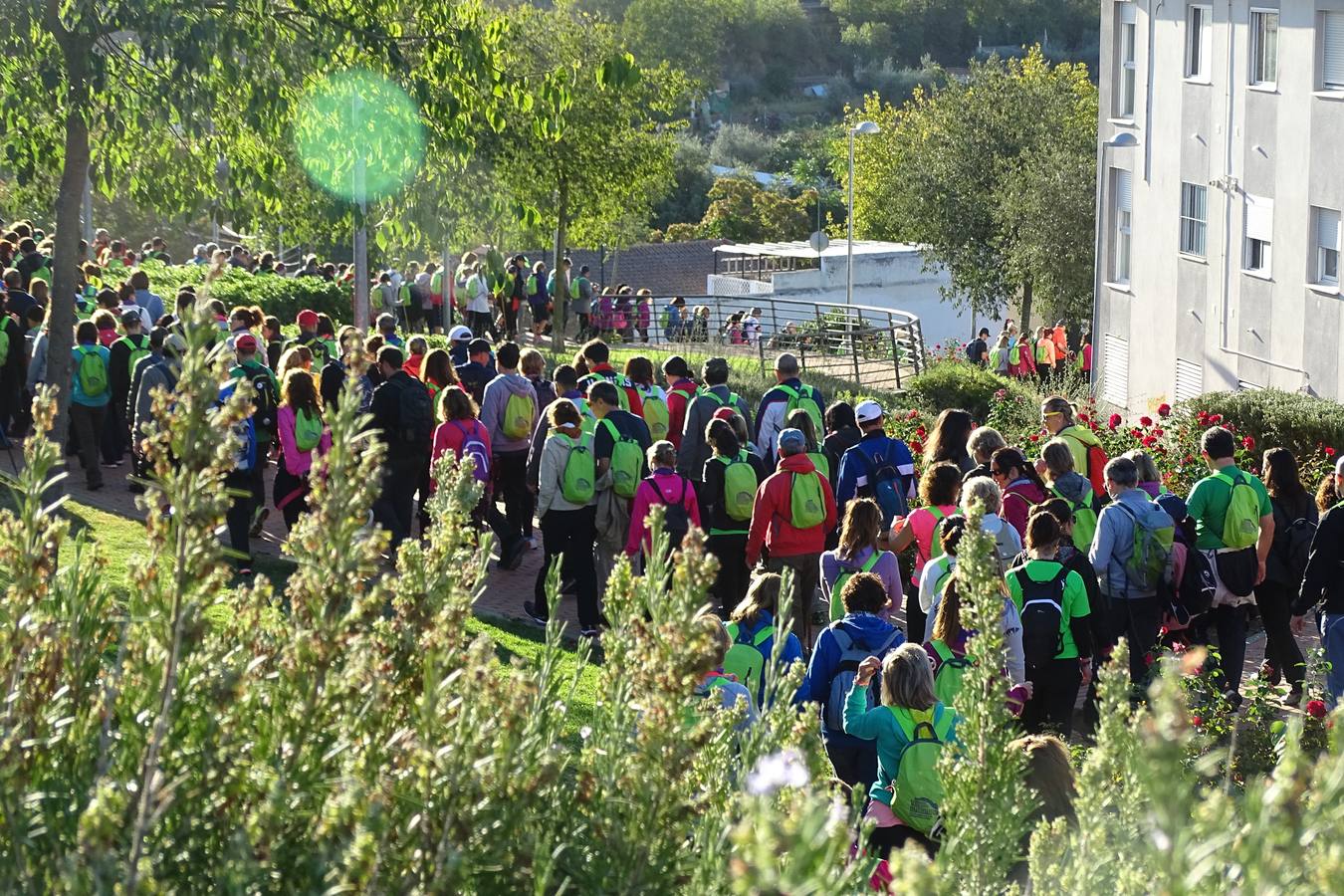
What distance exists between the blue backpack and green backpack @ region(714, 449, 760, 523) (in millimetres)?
748

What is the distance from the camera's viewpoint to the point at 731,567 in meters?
11.5

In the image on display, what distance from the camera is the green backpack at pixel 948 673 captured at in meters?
7.60

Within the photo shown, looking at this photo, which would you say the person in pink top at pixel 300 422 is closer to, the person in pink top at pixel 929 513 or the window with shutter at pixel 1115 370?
the person in pink top at pixel 929 513

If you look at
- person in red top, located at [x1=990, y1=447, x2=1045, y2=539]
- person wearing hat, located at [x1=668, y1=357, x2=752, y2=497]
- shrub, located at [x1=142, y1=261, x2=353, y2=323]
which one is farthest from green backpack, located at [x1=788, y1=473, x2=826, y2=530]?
shrub, located at [x1=142, y1=261, x2=353, y2=323]

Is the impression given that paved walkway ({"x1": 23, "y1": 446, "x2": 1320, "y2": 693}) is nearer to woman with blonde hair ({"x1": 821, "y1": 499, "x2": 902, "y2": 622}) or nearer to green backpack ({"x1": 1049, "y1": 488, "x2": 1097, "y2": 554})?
green backpack ({"x1": 1049, "y1": 488, "x2": 1097, "y2": 554})

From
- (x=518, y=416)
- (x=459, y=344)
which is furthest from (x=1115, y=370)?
(x=518, y=416)

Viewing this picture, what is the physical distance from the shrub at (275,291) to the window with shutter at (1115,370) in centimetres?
1469

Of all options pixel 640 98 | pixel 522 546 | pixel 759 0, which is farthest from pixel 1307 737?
pixel 759 0

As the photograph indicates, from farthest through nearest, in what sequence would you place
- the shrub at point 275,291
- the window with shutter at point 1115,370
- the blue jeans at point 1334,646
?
the window with shutter at point 1115,370, the shrub at point 275,291, the blue jeans at point 1334,646

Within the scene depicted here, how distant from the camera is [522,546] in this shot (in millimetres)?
13812

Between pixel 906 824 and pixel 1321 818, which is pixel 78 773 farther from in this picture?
pixel 906 824

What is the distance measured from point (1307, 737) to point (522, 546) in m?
6.48

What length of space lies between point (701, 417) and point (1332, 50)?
666 inches

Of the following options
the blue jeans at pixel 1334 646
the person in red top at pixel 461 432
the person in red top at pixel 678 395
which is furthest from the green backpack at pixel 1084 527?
the person in red top at pixel 678 395
